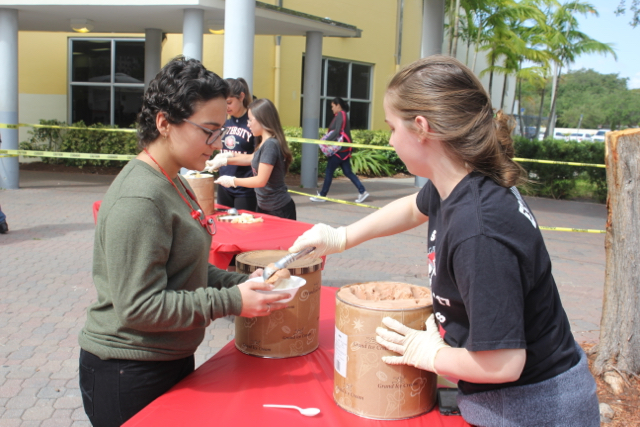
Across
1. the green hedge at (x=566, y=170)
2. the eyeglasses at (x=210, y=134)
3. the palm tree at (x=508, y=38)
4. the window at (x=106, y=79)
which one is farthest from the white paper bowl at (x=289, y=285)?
the palm tree at (x=508, y=38)

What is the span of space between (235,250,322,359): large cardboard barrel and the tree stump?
2.23 m

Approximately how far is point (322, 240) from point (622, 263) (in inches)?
90.7

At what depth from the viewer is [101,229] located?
5.11 feet

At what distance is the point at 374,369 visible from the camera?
1.47 meters

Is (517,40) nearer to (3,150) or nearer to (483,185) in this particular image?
(3,150)

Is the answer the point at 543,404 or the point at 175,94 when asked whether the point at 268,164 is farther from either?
the point at 543,404

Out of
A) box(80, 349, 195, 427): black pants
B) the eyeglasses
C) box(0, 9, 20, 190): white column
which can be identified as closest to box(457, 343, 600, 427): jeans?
box(80, 349, 195, 427): black pants

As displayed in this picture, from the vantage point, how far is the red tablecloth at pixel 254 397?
147 cm

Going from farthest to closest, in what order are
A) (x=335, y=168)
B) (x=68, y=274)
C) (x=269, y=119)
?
(x=335, y=168) → (x=68, y=274) → (x=269, y=119)

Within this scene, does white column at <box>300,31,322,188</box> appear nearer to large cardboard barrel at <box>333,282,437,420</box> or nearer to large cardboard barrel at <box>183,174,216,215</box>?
large cardboard barrel at <box>183,174,216,215</box>

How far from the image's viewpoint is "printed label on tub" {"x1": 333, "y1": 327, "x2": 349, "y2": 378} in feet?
4.96

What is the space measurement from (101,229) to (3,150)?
9.36 m

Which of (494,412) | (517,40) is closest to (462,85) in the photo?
(494,412)

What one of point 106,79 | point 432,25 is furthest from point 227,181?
point 106,79
